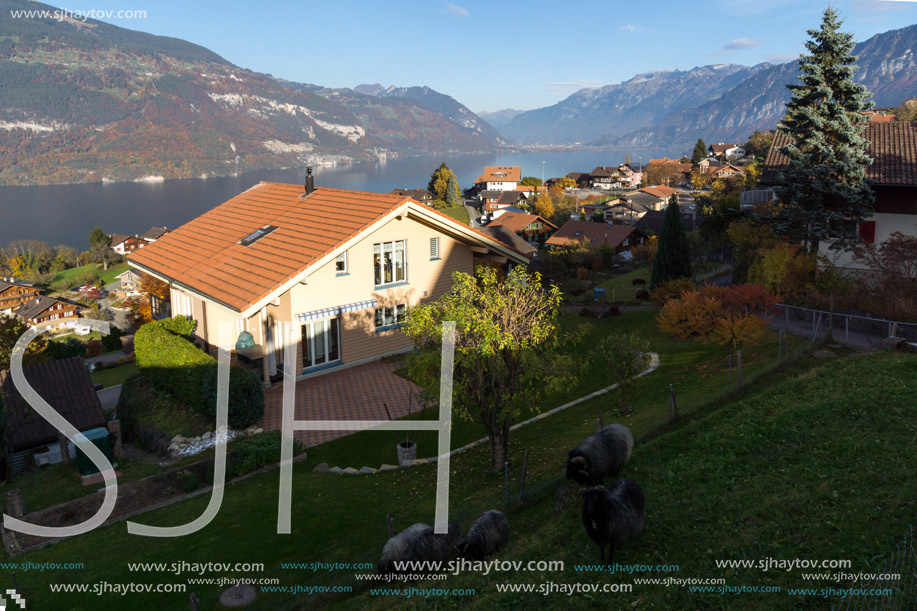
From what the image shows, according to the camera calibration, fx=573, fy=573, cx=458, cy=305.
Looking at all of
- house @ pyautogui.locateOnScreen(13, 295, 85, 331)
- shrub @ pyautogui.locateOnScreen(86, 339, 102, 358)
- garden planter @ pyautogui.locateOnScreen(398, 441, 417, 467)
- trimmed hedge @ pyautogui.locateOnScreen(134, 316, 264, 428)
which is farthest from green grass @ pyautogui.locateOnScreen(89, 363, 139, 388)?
house @ pyautogui.locateOnScreen(13, 295, 85, 331)

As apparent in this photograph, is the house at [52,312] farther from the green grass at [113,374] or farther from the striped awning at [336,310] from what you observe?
the striped awning at [336,310]

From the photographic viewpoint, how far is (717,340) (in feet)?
70.6

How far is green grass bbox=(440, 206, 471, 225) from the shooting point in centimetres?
11491

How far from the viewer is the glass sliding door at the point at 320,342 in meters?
22.9

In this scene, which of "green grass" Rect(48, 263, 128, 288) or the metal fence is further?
"green grass" Rect(48, 263, 128, 288)

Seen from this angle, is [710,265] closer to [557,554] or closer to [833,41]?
[833,41]

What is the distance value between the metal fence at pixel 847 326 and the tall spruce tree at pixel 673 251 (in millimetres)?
14108

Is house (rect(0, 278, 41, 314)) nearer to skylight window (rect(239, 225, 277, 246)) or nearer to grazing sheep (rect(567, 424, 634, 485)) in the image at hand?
skylight window (rect(239, 225, 277, 246))

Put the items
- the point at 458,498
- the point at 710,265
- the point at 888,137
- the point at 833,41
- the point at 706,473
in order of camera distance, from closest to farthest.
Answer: the point at 706,473 < the point at 458,498 < the point at 833,41 < the point at 888,137 < the point at 710,265

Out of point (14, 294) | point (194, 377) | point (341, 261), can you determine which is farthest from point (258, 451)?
point (14, 294)

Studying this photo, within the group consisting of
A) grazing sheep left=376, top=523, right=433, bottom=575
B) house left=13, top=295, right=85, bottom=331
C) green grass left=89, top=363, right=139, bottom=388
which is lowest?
house left=13, top=295, right=85, bottom=331

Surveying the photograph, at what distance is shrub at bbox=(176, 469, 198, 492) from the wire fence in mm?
13312

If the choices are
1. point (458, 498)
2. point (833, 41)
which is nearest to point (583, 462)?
point (458, 498)

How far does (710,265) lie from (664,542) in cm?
4629
